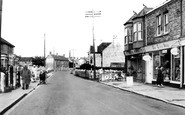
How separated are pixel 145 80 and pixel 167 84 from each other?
4934 millimetres

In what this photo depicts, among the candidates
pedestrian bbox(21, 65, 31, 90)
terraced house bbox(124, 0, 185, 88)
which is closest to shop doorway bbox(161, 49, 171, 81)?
terraced house bbox(124, 0, 185, 88)

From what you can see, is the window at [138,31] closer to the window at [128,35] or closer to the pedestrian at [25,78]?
the window at [128,35]

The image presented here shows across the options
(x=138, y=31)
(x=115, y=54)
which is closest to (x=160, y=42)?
(x=138, y=31)

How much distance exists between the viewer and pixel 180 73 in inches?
739

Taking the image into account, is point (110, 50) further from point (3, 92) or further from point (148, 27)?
point (3, 92)

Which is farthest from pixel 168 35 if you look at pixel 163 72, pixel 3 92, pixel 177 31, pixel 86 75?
pixel 86 75

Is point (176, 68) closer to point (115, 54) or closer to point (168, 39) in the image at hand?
point (168, 39)

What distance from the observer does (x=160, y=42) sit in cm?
2208

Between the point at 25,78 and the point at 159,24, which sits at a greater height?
the point at 159,24

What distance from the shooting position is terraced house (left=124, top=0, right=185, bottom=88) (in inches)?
749

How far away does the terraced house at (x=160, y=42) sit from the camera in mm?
19031

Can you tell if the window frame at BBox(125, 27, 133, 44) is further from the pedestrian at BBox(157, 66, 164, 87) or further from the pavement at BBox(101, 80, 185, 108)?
the pavement at BBox(101, 80, 185, 108)

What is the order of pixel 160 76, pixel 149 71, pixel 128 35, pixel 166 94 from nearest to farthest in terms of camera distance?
pixel 166 94 < pixel 160 76 < pixel 149 71 < pixel 128 35

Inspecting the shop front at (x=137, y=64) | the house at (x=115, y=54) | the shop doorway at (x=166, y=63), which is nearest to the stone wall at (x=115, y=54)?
the house at (x=115, y=54)
